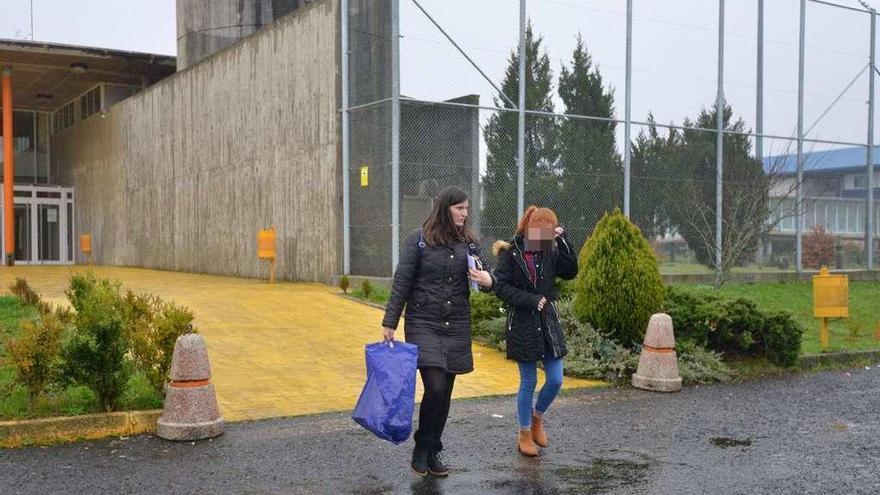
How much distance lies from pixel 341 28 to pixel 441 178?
3.67 m

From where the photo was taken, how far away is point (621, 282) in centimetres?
998

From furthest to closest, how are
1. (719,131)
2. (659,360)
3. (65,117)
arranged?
(65,117) < (719,131) < (659,360)

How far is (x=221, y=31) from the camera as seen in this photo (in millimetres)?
27094

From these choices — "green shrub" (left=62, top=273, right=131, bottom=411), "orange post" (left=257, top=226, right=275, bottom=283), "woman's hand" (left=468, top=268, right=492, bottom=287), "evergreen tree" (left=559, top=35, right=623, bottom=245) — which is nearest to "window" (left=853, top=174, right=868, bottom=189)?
"evergreen tree" (left=559, top=35, right=623, bottom=245)

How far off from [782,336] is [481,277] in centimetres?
628

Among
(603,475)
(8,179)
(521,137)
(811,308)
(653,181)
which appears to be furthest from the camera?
(8,179)

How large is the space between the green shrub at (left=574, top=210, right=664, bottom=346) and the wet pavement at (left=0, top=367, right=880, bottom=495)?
1.93 meters

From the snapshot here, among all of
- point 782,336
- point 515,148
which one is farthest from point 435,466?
point 515,148

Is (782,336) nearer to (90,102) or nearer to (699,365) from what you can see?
(699,365)

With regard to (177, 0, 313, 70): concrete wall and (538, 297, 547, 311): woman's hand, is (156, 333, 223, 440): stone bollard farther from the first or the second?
(177, 0, 313, 70): concrete wall

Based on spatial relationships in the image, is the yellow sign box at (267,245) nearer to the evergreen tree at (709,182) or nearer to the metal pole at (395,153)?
the metal pole at (395,153)

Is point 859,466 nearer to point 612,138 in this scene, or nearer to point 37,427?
point 37,427

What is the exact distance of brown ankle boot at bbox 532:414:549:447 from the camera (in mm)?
6410

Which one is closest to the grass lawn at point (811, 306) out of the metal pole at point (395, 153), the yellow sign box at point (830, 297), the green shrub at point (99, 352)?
the yellow sign box at point (830, 297)
